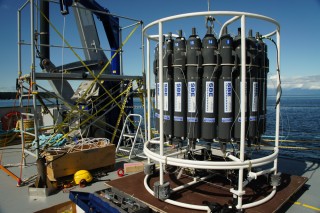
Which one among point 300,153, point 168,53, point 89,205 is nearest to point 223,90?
point 168,53

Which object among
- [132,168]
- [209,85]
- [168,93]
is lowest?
[132,168]

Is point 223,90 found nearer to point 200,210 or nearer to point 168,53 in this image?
point 168,53

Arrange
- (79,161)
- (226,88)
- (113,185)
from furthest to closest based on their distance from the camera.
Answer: (79,161) < (113,185) < (226,88)

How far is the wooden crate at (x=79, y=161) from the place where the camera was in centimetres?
543

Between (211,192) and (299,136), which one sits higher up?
(211,192)

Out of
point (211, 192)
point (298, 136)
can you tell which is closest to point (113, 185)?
point (211, 192)

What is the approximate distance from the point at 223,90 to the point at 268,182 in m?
2.12

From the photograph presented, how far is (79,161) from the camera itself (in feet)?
19.1

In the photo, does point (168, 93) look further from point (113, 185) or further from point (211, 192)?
point (113, 185)

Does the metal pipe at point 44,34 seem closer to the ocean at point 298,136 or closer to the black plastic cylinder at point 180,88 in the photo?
the black plastic cylinder at point 180,88

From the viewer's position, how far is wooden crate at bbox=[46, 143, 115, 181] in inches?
214

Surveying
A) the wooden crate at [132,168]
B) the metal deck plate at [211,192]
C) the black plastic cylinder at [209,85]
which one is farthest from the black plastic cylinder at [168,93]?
the wooden crate at [132,168]

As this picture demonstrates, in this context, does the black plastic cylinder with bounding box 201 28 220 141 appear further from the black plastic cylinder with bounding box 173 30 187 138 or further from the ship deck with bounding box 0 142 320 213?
the ship deck with bounding box 0 142 320 213

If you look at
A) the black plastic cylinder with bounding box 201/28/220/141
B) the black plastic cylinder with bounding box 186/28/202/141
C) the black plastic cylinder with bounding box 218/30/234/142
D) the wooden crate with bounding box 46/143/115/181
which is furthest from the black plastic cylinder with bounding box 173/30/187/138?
the wooden crate with bounding box 46/143/115/181
